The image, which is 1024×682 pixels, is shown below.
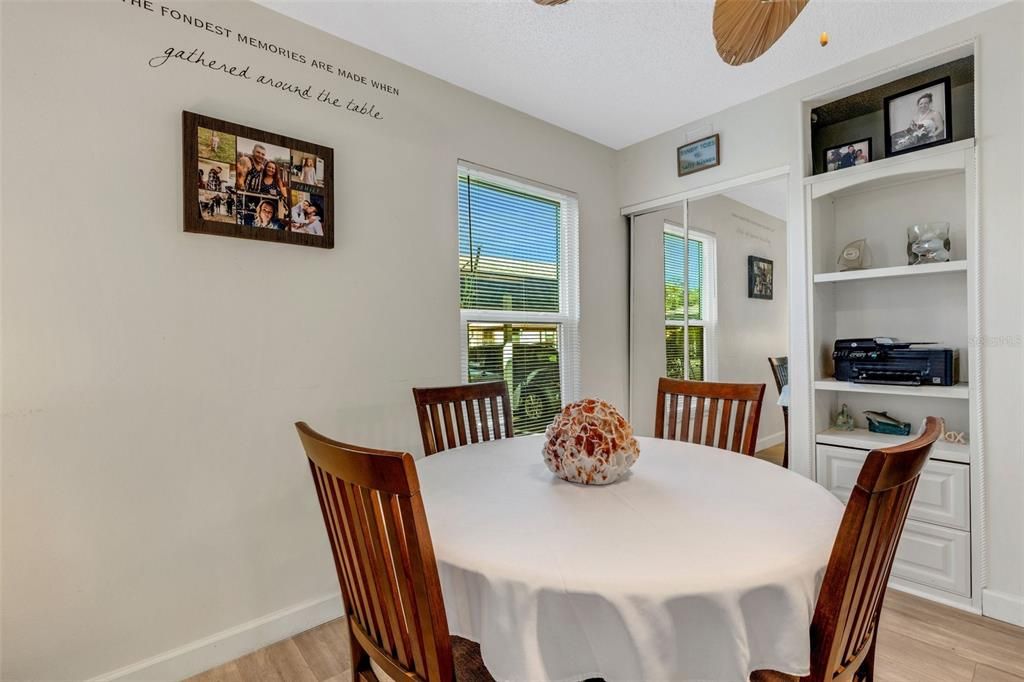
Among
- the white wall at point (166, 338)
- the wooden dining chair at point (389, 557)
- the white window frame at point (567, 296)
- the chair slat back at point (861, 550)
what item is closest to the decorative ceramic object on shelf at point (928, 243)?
the white window frame at point (567, 296)

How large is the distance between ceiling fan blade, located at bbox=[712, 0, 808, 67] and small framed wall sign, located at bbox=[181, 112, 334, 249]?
1591mm

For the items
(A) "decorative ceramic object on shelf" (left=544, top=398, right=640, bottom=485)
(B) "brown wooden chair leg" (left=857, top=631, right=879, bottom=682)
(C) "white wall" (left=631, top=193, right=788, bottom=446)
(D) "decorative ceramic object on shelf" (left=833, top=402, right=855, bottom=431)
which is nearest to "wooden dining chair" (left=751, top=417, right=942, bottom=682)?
(B) "brown wooden chair leg" (left=857, top=631, right=879, bottom=682)

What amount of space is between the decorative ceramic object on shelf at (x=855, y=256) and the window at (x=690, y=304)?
0.72 m

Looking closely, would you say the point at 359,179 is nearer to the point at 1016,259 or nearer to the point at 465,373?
the point at 465,373

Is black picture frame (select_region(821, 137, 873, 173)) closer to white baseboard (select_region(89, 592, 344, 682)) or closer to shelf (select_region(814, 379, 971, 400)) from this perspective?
shelf (select_region(814, 379, 971, 400))

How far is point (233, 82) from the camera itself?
193 cm

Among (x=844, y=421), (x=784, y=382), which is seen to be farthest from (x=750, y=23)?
(x=844, y=421)

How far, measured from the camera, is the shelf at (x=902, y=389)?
221 cm

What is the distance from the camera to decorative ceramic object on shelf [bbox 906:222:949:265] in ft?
7.82

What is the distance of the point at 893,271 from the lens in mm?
2385

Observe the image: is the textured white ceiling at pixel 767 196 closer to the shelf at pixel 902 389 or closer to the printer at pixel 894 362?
the printer at pixel 894 362

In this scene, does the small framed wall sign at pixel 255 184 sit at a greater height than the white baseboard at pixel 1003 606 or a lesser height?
greater

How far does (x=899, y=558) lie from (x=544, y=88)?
2951 millimetres

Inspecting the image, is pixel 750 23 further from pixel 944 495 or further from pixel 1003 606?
pixel 1003 606
